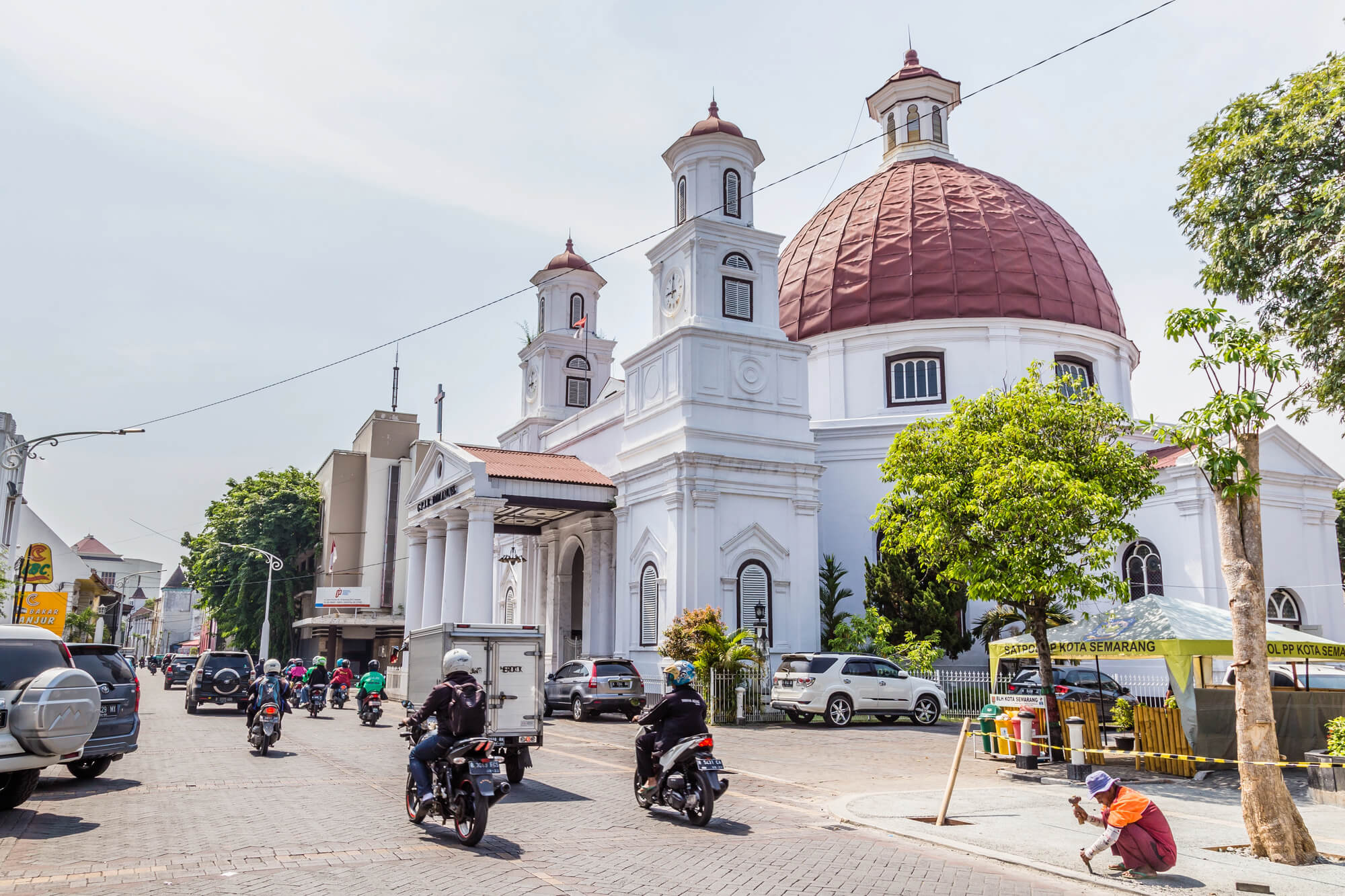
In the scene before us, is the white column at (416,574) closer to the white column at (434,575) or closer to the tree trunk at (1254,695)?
the white column at (434,575)

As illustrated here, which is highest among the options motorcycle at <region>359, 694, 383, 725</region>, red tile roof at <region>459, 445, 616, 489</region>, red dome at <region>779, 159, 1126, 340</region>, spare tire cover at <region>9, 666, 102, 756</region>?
red dome at <region>779, 159, 1126, 340</region>

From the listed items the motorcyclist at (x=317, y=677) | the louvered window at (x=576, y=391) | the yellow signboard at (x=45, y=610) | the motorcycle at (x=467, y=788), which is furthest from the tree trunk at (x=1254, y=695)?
the louvered window at (x=576, y=391)

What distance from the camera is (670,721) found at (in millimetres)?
10531

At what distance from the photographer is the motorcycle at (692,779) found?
10.1 metres

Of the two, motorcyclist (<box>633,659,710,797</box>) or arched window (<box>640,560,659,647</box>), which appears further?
arched window (<box>640,560,659,647</box>)

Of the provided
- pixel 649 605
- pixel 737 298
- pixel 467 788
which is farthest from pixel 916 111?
pixel 467 788

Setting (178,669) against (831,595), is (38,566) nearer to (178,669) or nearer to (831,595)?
(178,669)

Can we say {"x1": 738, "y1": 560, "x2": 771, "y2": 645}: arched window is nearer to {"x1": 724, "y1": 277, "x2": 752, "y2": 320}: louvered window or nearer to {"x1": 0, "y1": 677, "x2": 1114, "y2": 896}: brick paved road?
Result: {"x1": 724, "y1": 277, "x2": 752, "y2": 320}: louvered window

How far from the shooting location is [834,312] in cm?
3638

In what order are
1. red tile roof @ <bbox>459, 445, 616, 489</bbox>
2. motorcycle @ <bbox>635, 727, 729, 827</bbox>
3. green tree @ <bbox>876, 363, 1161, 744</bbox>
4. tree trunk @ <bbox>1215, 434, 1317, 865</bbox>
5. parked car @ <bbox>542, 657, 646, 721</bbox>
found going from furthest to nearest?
red tile roof @ <bbox>459, 445, 616, 489</bbox> → parked car @ <bbox>542, 657, 646, 721</bbox> → green tree @ <bbox>876, 363, 1161, 744</bbox> → motorcycle @ <bbox>635, 727, 729, 827</bbox> → tree trunk @ <bbox>1215, 434, 1317, 865</bbox>

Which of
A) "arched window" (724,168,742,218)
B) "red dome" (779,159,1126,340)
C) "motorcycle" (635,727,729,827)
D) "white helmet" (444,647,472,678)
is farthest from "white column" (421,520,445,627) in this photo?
"white helmet" (444,647,472,678)

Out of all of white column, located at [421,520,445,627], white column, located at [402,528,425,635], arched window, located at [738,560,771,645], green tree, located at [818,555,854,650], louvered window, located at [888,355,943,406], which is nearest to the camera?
arched window, located at [738,560,771,645]

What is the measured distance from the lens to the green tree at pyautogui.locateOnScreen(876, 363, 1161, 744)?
675 inches

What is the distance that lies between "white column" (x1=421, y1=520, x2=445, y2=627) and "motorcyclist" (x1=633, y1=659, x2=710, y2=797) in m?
27.5
